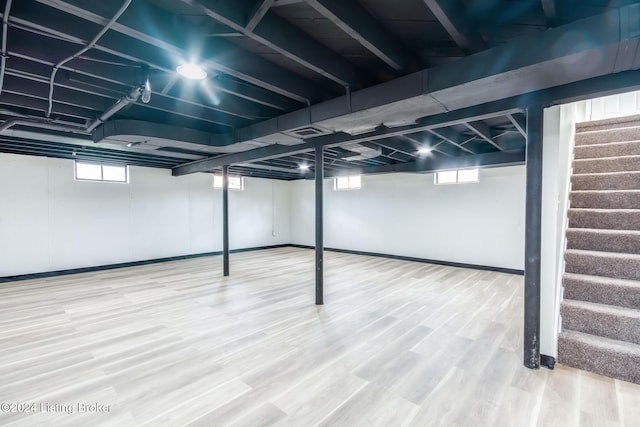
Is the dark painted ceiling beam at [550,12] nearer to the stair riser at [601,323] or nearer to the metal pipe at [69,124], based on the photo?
the stair riser at [601,323]

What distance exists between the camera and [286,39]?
2012 mm

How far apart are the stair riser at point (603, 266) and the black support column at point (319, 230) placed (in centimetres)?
281

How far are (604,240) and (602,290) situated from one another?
0.61 metres

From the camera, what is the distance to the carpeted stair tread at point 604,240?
2826mm

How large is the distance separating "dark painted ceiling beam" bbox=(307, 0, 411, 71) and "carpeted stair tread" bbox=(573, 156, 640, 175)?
3.09 metres

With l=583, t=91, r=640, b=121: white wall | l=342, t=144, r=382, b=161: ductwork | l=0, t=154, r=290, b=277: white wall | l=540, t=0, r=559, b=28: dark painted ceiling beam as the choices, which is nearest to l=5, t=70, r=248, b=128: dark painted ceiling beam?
l=342, t=144, r=382, b=161: ductwork

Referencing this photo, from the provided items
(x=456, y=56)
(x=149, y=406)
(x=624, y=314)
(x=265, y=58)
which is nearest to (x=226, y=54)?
(x=265, y=58)

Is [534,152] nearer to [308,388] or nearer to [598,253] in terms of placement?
[598,253]

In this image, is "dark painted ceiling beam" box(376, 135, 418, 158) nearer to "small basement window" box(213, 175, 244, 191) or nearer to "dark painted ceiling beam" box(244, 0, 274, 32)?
"dark painted ceiling beam" box(244, 0, 274, 32)

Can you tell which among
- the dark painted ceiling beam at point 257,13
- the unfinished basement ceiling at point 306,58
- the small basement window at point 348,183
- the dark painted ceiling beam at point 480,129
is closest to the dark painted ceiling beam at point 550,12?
the unfinished basement ceiling at point 306,58

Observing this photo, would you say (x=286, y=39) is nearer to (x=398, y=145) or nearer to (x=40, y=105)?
(x=40, y=105)

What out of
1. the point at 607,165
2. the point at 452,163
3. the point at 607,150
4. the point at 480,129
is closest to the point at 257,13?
the point at 480,129

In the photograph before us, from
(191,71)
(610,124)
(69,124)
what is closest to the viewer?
(191,71)

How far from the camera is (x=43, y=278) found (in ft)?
19.4
